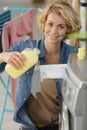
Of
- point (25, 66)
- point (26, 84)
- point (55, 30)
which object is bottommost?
point (26, 84)

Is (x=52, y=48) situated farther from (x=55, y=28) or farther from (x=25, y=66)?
(x=25, y=66)

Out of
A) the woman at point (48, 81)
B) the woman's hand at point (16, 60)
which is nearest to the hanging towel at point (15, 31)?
the woman at point (48, 81)

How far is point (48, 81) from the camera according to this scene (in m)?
1.54

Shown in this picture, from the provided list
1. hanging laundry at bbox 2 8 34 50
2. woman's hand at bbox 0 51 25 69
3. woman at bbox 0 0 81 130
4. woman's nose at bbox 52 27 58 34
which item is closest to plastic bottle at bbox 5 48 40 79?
woman's hand at bbox 0 51 25 69

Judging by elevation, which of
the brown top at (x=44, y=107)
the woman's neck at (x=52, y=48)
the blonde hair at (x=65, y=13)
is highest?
the blonde hair at (x=65, y=13)

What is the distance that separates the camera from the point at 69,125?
4.13 ft

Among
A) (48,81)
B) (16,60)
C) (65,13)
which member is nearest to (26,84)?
(48,81)

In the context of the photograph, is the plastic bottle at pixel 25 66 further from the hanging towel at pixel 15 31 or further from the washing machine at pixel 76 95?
the hanging towel at pixel 15 31

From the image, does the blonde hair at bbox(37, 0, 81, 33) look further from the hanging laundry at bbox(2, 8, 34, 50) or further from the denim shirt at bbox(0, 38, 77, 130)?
the hanging laundry at bbox(2, 8, 34, 50)

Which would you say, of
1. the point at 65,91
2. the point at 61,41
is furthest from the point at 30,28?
the point at 65,91

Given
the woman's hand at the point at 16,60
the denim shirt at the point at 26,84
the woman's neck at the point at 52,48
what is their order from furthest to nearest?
1. the woman's neck at the point at 52,48
2. the denim shirt at the point at 26,84
3. the woman's hand at the point at 16,60

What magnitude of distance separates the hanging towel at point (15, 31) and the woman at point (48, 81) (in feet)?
1.68

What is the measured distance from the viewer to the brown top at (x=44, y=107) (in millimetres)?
1571

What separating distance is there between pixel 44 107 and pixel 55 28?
37cm
